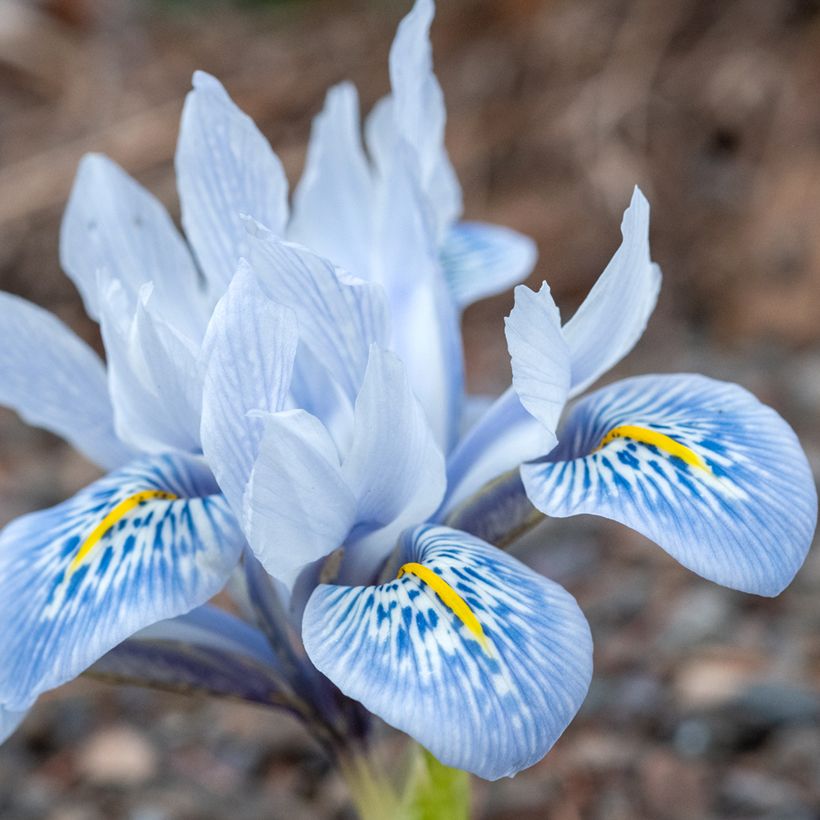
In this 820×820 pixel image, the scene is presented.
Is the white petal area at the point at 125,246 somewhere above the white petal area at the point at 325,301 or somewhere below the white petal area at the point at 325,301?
above

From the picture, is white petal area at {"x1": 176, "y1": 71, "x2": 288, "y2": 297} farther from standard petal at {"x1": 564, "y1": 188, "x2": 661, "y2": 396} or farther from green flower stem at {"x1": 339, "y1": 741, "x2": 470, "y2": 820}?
green flower stem at {"x1": 339, "y1": 741, "x2": 470, "y2": 820}

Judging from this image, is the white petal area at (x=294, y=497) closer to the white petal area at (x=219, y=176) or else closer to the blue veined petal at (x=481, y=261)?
the white petal area at (x=219, y=176)

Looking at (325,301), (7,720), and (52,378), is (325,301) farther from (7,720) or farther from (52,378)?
Answer: (7,720)

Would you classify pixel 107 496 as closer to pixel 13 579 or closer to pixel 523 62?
pixel 13 579

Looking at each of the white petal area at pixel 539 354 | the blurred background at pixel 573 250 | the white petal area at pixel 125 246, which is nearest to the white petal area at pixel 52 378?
the white petal area at pixel 125 246

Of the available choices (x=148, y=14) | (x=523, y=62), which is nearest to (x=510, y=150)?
(x=523, y=62)

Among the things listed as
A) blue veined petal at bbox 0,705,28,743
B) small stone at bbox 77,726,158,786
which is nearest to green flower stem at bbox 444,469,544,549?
blue veined petal at bbox 0,705,28,743

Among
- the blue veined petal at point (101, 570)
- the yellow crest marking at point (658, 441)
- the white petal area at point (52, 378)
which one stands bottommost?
the yellow crest marking at point (658, 441)
